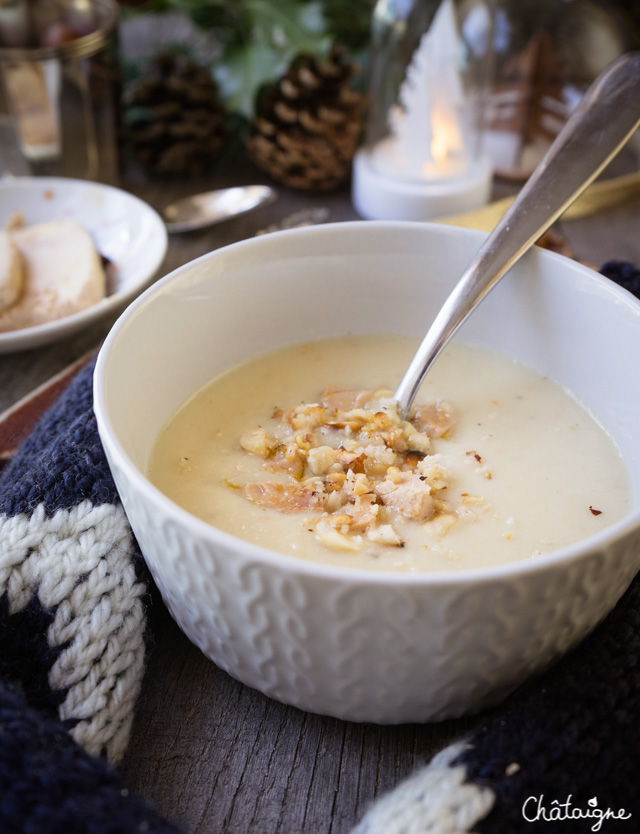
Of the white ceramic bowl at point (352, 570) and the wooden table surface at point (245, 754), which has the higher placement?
the white ceramic bowl at point (352, 570)

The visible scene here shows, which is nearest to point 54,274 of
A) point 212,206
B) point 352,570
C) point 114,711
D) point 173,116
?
point 212,206

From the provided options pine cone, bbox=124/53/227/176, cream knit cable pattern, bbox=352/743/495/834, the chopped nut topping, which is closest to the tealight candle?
pine cone, bbox=124/53/227/176

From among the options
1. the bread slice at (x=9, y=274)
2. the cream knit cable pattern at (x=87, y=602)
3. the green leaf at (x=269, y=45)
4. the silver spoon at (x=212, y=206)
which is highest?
the green leaf at (x=269, y=45)

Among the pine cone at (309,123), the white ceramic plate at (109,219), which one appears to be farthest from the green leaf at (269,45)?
the white ceramic plate at (109,219)

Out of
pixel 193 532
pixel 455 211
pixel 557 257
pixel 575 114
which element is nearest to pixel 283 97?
pixel 455 211

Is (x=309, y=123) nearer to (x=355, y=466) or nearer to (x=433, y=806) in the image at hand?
(x=355, y=466)

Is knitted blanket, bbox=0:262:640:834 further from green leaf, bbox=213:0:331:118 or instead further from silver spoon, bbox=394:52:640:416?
green leaf, bbox=213:0:331:118

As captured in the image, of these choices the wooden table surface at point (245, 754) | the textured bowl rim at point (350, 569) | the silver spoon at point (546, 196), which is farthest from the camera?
the silver spoon at point (546, 196)

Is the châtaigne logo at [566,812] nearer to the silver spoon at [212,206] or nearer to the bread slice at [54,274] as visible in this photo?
the bread slice at [54,274]

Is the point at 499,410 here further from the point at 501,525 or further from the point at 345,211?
the point at 345,211
